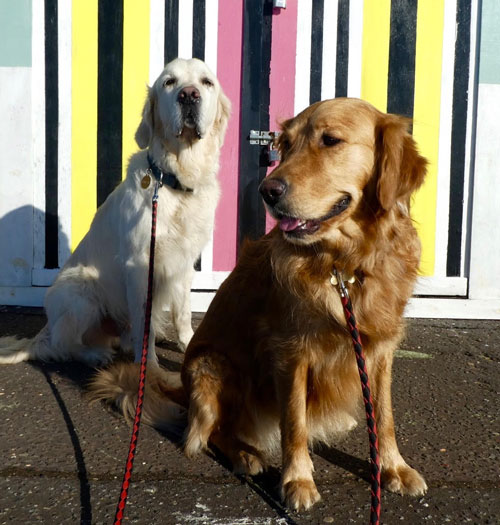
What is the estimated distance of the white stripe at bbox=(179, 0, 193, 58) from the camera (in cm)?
492

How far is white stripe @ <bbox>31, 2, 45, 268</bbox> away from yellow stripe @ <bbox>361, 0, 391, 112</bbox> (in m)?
2.69

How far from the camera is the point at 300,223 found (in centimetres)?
218

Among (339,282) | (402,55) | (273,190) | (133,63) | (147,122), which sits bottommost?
(339,282)

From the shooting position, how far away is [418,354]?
4.12m

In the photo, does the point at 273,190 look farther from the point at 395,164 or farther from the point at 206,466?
Answer: the point at 206,466

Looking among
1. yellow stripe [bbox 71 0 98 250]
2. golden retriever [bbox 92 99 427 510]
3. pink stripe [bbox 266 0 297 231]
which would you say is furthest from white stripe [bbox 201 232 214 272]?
golden retriever [bbox 92 99 427 510]

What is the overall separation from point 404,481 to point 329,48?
147 inches

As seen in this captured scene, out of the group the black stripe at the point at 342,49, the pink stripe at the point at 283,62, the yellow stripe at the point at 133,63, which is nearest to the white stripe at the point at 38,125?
the yellow stripe at the point at 133,63

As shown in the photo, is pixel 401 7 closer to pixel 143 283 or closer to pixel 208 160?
pixel 208 160

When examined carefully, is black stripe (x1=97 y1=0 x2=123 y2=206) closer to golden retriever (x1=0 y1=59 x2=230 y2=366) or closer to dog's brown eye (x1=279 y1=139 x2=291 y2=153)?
golden retriever (x1=0 y1=59 x2=230 y2=366)

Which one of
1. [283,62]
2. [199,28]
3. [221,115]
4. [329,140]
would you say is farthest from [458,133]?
[329,140]

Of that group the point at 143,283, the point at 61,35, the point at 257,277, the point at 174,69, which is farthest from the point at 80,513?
the point at 61,35

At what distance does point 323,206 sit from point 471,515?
48.8 inches

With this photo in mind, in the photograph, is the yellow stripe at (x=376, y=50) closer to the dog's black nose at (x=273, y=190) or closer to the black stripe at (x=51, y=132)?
the black stripe at (x=51, y=132)
